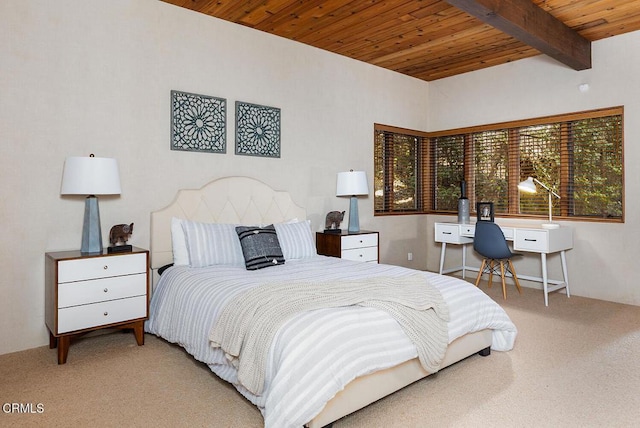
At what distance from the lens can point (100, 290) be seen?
2.91m

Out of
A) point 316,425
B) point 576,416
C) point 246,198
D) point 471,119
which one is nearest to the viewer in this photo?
point 316,425

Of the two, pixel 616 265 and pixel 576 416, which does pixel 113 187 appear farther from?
pixel 616 265

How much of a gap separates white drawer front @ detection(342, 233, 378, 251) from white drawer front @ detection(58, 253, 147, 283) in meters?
1.95

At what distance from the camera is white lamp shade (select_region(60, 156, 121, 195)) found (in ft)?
9.57

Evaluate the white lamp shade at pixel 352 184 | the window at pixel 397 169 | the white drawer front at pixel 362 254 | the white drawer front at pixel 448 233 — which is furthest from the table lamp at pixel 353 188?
the white drawer front at pixel 448 233

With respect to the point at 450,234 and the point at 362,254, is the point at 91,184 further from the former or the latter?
the point at 450,234

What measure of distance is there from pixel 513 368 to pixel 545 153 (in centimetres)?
307

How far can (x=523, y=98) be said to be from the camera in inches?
197

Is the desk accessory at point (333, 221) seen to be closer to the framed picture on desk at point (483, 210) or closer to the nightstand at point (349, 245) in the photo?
the nightstand at point (349, 245)

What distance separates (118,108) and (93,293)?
1447 millimetres

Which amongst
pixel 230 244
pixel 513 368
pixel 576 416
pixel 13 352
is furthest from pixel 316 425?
pixel 13 352

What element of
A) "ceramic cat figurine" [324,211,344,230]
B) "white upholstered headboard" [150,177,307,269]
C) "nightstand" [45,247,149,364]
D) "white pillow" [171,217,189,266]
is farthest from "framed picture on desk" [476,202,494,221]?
"nightstand" [45,247,149,364]

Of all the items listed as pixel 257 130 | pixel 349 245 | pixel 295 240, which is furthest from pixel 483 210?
pixel 257 130

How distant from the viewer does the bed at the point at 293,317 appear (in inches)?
73.5
